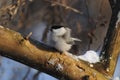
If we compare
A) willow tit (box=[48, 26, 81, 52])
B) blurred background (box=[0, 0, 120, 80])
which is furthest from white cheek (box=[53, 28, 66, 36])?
blurred background (box=[0, 0, 120, 80])

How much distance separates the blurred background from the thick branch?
1.01 metres

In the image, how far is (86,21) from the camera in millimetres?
3668

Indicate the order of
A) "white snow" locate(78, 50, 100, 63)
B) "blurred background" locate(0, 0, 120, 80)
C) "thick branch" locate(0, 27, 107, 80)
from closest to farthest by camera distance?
1. "thick branch" locate(0, 27, 107, 80)
2. "white snow" locate(78, 50, 100, 63)
3. "blurred background" locate(0, 0, 120, 80)

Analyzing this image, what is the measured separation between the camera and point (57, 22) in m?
3.38

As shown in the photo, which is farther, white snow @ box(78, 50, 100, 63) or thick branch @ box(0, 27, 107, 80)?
white snow @ box(78, 50, 100, 63)

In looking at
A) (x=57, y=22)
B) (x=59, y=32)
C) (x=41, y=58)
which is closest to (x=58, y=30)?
(x=59, y=32)

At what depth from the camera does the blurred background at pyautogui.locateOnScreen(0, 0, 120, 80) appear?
123 inches

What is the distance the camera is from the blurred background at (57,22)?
3.13 m

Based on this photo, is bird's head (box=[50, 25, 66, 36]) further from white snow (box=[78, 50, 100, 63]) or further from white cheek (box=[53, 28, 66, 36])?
white snow (box=[78, 50, 100, 63])

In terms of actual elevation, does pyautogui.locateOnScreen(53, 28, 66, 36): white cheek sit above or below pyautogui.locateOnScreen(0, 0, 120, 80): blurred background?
above

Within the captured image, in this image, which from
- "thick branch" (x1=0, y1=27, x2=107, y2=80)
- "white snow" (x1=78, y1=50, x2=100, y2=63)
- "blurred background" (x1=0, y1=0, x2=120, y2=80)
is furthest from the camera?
"blurred background" (x1=0, y1=0, x2=120, y2=80)

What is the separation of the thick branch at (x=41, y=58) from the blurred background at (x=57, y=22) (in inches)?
39.7

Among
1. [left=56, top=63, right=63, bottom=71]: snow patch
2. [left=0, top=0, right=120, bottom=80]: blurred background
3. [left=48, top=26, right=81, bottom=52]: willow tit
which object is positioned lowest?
[left=0, top=0, right=120, bottom=80]: blurred background

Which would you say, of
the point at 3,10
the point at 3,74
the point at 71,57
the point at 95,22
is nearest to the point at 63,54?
the point at 71,57
